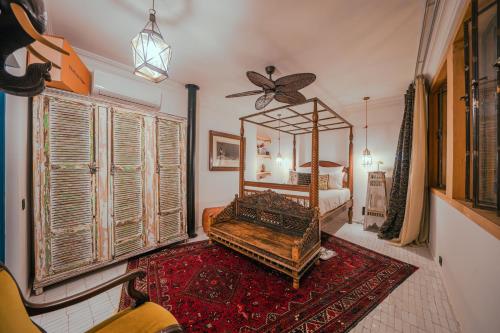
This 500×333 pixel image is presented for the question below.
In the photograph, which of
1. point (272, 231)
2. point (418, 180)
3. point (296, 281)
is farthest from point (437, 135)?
point (296, 281)

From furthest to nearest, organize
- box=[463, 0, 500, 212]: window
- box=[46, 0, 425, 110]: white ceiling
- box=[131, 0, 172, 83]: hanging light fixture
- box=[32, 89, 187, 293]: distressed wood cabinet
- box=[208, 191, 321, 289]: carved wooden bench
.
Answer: box=[208, 191, 321, 289]: carved wooden bench → box=[32, 89, 187, 293]: distressed wood cabinet → box=[46, 0, 425, 110]: white ceiling → box=[131, 0, 172, 83]: hanging light fixture → box=[463, 0, 500, 212]: window

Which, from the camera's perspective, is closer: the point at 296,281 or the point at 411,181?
the point at 296,281

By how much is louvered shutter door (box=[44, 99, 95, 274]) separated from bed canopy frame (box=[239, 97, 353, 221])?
207cm

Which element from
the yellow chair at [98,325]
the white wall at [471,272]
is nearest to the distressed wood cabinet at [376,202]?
the white wall at [471,272]

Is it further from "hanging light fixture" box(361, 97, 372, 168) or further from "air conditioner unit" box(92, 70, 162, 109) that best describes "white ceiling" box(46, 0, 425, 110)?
"hanging light fixture" box(361, 97, 372, 168)

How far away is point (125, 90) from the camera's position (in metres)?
2.44

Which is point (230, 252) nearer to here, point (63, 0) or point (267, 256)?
point (267, 256)

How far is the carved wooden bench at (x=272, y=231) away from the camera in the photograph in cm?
192

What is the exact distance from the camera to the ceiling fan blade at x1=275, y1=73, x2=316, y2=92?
2023 millimetres

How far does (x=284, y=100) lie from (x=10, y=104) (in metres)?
2.72

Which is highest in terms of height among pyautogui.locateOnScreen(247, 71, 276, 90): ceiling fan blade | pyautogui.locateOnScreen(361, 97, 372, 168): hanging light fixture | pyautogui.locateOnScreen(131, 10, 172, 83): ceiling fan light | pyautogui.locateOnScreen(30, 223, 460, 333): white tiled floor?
pyautogui.locateOnScreen(247, 71, 276, 90): ceiling fan blade

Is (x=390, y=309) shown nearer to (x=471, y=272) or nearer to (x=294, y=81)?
(x=471, y=272)

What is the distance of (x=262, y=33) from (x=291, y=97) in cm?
83

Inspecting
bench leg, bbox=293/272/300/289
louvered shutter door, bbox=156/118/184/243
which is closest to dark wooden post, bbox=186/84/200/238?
louvered shutter door, bbox=156/118/184/243
